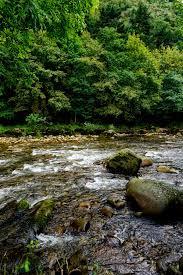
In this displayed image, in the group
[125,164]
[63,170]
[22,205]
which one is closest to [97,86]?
[63,170]

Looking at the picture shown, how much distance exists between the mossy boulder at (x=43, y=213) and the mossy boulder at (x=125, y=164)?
3572mm

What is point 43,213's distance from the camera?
664 centimetres

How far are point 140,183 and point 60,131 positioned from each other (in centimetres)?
1645

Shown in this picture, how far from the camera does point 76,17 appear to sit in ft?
22.7

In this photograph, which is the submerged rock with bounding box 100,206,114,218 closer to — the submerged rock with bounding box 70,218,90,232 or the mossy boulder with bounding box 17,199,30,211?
the submerged rock with bounding box 70,218,90,232

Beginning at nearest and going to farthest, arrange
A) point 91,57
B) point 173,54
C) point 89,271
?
point 89,271
point 91,57
point 173,54

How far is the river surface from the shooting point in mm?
5320

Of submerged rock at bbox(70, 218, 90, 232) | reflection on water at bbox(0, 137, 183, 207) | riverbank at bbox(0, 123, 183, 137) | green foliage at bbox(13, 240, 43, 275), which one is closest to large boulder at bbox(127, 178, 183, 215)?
submerged rock at bbox(70, 218, 90, 232)

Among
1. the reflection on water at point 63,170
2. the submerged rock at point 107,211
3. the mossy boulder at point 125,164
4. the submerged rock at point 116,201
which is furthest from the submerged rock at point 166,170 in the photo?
the submerged rock at point 107,211

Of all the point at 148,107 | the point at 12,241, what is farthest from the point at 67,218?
the point at 148,107

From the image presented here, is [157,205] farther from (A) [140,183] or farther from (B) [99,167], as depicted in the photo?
(B) [99,167]

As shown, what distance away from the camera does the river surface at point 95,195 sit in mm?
5320

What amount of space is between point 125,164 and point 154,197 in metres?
3.59

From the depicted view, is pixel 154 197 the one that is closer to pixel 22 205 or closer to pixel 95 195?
pixel 95 195
